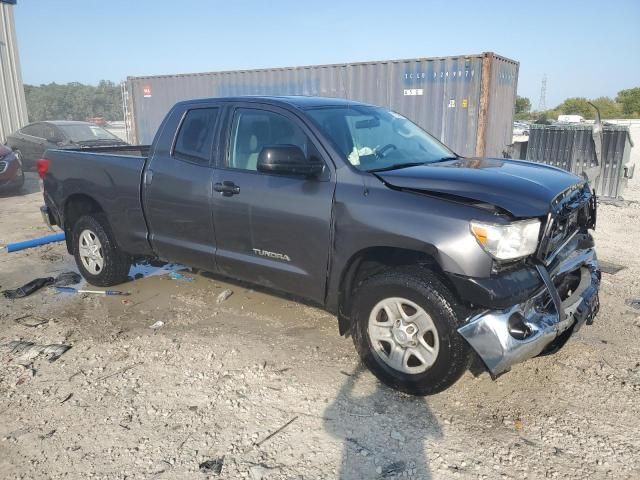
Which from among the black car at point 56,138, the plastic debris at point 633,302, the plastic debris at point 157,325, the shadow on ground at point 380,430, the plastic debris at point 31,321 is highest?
the black car at point 56,138

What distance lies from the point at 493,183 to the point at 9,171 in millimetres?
11233

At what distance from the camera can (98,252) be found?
205 inches

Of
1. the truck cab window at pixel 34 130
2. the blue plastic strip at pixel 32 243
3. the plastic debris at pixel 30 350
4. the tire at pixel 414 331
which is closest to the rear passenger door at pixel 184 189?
the plastic debris at pixel 30 350

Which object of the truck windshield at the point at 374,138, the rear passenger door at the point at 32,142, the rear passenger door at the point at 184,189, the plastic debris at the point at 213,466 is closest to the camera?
the plastic debris at the point at 213,466

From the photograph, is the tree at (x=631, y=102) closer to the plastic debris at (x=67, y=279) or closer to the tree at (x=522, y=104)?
the tree at (x=522, y=104)

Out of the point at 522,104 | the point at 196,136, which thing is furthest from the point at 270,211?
the point at 522,104

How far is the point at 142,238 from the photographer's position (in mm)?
4730

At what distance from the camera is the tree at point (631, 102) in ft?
161

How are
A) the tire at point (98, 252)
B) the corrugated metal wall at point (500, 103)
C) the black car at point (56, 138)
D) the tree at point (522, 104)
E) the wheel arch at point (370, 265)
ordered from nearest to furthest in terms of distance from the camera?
the wheel arch at point (370, 265) < the tire at point (98, 252) < the corrugated metal wall at point (500, 103) < the black car at point (56, 138) < the tree at point (522, 104)

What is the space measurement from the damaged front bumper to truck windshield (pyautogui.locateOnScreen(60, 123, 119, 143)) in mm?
12015

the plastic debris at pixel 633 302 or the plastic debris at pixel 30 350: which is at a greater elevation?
the plastic debris at pixel 633 302

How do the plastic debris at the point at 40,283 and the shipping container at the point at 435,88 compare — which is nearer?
the plastic debris at the point at 40,283

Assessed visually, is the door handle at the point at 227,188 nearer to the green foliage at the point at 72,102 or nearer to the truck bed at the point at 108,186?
the truck bed at the point at 108,186

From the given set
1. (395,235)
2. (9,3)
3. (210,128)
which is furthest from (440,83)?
(9,3)
